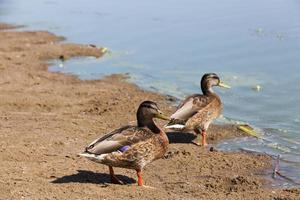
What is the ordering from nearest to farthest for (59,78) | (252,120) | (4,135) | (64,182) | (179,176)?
(64,182) → (179,176) → (4,135) → (252,120) → (59,78)

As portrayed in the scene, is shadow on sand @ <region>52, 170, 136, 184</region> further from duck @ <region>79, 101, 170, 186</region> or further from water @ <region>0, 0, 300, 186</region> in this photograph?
water @ <region>0, 0, 300, 186</region>

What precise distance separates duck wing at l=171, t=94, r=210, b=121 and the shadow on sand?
2378mm

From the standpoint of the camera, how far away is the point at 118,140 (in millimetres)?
7848

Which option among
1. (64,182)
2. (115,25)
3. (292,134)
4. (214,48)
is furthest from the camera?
(115,25)

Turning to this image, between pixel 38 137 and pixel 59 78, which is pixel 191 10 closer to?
pixel 59 78

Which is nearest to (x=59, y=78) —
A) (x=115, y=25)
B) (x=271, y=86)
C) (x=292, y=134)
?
(x=271, y=86)

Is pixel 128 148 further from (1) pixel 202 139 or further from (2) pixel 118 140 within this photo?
(1) pixel 202 139

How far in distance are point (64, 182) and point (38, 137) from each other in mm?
2573

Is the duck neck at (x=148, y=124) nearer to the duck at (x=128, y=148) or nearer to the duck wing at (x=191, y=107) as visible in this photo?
the duck at (x=128, y=148)

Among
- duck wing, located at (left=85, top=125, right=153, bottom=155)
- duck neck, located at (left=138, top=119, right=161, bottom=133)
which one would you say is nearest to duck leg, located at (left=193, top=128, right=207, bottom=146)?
duck neck, located at (left=138, top=119, right=161, bottom=133)

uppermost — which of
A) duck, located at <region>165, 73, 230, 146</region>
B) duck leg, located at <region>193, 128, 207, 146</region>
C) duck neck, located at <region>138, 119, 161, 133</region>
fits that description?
duck neck, located at <region>138, 119, 161, 133</region>

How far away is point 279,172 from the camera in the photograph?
9.26 m

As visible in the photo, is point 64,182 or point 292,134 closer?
point 64,182

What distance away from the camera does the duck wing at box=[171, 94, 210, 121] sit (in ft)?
34.7
